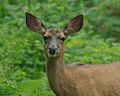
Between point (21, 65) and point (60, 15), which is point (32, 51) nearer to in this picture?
point (21, 65)

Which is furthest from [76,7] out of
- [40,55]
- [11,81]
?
[11,81]

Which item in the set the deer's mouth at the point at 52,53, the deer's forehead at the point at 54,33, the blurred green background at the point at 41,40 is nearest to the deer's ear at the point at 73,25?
the deer's forehead at the point at 54,33

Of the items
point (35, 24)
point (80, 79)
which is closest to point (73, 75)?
point (80, 79)

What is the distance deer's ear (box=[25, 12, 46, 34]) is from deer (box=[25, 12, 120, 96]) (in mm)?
60

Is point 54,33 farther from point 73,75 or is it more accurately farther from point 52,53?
point 73,75

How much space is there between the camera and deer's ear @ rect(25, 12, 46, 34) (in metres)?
11.5

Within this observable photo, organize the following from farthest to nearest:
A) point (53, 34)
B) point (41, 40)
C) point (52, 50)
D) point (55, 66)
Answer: point (41, 40), point (53, 34), point (55, 66), point (52, 50)

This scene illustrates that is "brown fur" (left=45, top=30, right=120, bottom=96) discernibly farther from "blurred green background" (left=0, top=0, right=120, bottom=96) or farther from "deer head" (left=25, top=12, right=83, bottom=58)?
"blurred green background" (left=0, top=0, right=120, bottom=96)

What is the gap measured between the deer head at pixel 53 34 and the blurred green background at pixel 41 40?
3.13 feet

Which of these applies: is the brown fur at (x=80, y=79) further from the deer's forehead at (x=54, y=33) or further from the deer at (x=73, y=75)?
the deer's forehead at (x=54, y=33)

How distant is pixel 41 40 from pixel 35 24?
8.18 feet

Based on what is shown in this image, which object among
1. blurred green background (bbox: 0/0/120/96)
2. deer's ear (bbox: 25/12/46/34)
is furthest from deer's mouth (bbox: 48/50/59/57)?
blurred green background (bbox: 0/0/120/96)

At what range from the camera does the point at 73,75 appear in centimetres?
1113

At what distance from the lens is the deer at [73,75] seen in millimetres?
10953
